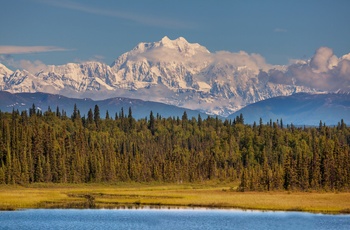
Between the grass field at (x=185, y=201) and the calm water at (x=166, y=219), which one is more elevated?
the grass field at (x=185, y=201)

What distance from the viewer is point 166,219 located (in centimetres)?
11950

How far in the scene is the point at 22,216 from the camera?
401 feet

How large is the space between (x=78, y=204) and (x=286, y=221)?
4674 centimetres

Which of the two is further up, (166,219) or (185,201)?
(185,201)

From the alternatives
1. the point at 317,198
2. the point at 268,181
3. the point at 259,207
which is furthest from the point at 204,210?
the point at 268,181

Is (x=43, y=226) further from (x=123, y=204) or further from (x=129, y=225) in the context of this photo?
(x=123, y=204)

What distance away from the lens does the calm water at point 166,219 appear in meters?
110

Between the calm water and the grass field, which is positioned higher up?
the grass field

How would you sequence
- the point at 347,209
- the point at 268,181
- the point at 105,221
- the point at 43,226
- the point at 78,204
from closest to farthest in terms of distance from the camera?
the point at 43,226, the point at 105,221, the point at 347,209, the point at 78,204, the point at 268,181

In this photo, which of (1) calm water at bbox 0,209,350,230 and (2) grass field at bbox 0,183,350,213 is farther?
(2) grass field at bbox 0,183,350,213

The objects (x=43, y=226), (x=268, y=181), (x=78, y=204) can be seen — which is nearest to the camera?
(x=43, y=226)

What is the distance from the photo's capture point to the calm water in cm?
10988

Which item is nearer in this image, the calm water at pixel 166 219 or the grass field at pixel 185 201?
the calm water at pixel 166 219

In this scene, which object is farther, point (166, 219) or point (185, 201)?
point (185, 201)
